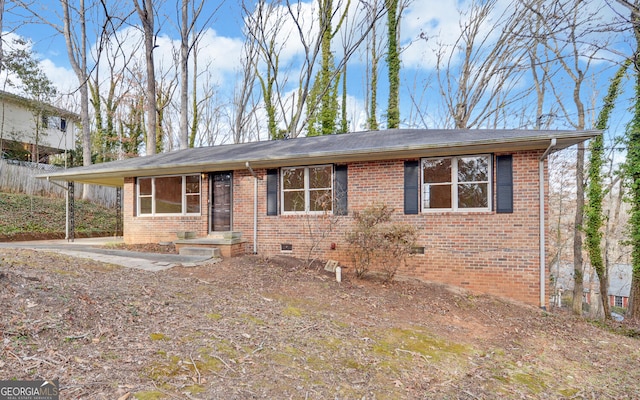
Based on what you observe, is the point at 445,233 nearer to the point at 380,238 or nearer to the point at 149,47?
the point at 380,238

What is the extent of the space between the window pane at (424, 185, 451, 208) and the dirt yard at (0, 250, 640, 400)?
2193 mm

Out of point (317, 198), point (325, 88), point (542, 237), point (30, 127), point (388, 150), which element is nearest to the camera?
point (542, 237)

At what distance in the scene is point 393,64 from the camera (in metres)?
17.3

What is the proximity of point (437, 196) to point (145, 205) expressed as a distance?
348 inches

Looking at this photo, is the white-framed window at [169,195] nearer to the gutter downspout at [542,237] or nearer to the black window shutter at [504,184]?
the black window shutter at [504,184]

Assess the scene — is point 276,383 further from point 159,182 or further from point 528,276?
point 159,182

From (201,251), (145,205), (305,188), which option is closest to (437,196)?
(305,188)

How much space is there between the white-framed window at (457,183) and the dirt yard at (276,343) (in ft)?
7.14

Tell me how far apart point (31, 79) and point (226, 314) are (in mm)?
21619

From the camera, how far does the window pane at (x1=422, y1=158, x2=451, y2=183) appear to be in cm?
721

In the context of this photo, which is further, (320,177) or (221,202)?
(221,202)

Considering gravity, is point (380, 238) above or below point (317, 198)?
below

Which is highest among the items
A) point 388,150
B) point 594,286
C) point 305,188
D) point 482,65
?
point 482,65

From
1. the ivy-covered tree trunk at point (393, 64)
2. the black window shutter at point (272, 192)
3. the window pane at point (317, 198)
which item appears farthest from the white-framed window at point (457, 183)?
the ivy-covered tree trunk at point (393, 64)
